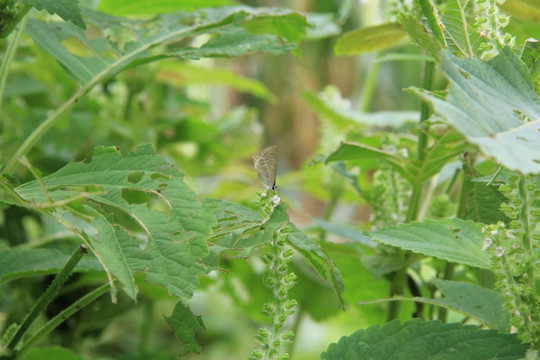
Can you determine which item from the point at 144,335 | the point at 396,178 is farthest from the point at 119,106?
the point at 396,178

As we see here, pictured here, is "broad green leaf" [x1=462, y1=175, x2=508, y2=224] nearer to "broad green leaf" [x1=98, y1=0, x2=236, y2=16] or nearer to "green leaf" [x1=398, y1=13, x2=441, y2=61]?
"green leaf" [x1=398, y1=13, x2=441, y2=61]

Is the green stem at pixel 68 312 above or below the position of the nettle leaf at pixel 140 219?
below

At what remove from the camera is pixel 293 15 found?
2.23 feet

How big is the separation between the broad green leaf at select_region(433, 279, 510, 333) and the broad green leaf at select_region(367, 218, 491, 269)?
0.16 feet

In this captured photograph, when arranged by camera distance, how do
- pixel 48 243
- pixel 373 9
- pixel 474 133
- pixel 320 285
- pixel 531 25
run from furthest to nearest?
1. pixel 373 9
2. pixel 320 285
3. pixel 48 243
4. pixel 531 25
5. pixel 474 133

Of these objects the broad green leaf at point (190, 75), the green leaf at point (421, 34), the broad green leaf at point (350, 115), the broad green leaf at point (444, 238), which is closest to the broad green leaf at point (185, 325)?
the broad green leaf at point (444, 238)

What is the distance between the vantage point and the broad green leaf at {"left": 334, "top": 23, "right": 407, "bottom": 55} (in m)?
0.71

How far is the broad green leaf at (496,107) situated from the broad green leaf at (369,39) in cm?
32

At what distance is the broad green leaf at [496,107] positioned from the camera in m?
0.29

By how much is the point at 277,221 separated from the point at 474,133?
0.16m

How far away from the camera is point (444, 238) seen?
46 centimetres

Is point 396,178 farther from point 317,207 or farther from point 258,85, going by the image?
point 317,207

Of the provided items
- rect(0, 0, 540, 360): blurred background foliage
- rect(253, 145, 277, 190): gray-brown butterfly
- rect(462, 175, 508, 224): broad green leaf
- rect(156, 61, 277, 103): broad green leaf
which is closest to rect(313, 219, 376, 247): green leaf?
rect(0, 0, 540, 360): blurred background foliage

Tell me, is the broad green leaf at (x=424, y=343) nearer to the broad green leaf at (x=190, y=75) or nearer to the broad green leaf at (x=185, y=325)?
the broad green leaf at (x=185, y=325)
